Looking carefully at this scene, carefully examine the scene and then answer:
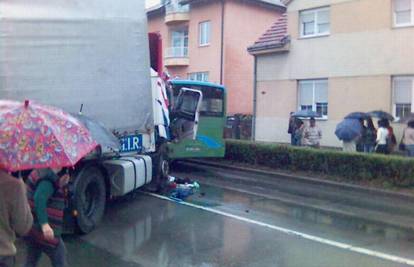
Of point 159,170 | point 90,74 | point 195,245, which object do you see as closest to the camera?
point 195,245

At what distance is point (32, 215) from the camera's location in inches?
190

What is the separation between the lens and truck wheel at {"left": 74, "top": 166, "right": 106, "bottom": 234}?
7625mm

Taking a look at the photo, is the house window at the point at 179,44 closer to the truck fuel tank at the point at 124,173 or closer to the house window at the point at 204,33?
the house window at the point at 204,33

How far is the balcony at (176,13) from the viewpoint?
32.8 m

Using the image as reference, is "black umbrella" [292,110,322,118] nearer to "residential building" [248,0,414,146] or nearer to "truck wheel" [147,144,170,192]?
"residential building" [248,0,414,146]

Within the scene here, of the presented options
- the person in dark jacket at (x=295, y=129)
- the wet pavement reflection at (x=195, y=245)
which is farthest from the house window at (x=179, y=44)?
the wet pavement reflection at (x=195, y=245)

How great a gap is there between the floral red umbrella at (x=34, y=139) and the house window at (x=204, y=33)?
90.9ft

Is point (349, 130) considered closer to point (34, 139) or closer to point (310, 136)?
point (310, 136)

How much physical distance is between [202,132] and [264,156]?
202 centimetres

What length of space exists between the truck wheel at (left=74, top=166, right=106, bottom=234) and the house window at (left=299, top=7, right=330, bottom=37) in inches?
580

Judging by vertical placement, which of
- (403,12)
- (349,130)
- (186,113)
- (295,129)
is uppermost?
(403,12)

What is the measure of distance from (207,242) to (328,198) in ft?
16.4

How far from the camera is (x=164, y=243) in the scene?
755 cm

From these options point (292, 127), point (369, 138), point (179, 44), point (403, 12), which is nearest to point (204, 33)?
point (179, 44)
